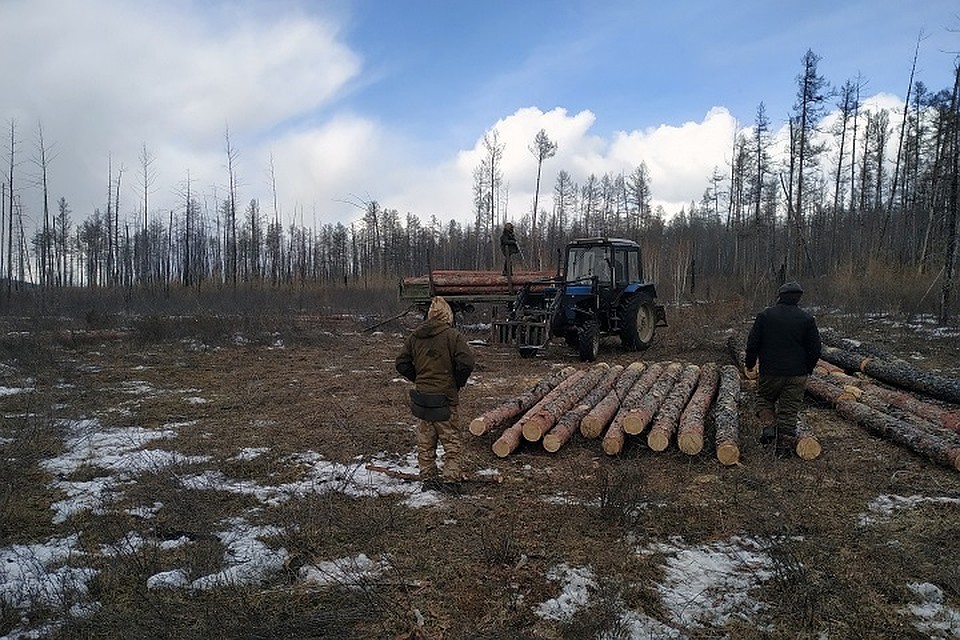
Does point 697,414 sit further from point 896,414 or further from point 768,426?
point 896,414

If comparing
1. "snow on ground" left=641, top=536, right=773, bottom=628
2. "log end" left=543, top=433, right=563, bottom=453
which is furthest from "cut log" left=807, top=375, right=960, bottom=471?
"log end" left=543, top=433, right=563, bottom=453

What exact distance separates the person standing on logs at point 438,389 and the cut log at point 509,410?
4.12 feet

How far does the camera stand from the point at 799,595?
11.4 feet

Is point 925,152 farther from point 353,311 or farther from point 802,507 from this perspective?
point 802,507

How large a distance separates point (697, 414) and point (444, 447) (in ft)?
10.7

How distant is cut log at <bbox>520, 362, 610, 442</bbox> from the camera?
6.72 m

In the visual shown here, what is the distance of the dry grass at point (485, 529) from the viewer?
11.1 feet

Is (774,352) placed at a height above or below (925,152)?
below

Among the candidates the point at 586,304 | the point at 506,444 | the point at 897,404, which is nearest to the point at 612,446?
the point at 506,444

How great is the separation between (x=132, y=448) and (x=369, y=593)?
4.90m

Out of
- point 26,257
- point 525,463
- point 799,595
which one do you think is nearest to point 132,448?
point 525,463

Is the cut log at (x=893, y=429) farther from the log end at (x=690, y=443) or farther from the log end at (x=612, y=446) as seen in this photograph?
the log end at (x=612, y=446)

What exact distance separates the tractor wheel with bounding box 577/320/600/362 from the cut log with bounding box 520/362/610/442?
11.3 feet

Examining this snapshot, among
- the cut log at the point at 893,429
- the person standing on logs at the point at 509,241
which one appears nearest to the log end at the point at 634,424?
the cut log at the point at 893,429
